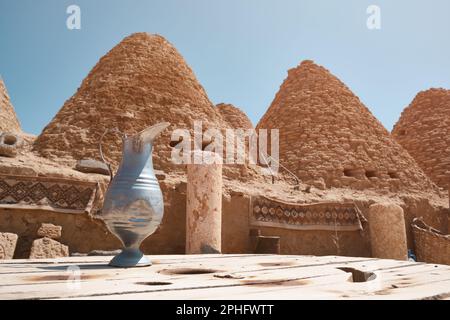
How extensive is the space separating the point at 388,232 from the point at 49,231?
6.08 m

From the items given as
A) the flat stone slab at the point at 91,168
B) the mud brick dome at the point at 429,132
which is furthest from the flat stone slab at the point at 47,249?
the mud brick dome at the point at 429,132

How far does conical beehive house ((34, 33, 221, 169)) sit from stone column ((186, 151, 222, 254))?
275 centimetres

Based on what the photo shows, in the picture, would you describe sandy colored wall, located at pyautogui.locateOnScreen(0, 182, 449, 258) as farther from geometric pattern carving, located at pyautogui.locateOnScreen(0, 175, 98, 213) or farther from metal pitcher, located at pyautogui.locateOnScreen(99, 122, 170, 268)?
metal pitcher, located at pyautogui.locateOnScreen(99, 122, 170, 268)

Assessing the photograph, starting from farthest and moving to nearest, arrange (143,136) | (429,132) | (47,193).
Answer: (429,132)
(47,193)
(143,136)

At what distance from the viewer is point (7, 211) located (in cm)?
484

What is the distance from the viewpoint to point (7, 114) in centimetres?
1344

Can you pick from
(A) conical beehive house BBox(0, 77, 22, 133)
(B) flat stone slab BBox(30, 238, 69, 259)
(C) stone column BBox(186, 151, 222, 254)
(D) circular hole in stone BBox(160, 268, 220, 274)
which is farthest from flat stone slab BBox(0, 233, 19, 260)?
(A) conical beehive house BBox(0, 77, 22, 133)

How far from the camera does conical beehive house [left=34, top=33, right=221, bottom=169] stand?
8219 mm

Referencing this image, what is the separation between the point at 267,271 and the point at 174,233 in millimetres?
4050

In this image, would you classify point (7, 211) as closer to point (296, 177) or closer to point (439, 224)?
point (296, 177)

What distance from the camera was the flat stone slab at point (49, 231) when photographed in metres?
4.87

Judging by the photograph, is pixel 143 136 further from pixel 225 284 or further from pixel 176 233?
pixel 176 233

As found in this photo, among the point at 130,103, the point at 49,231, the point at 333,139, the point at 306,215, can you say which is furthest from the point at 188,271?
the point at 333,139
